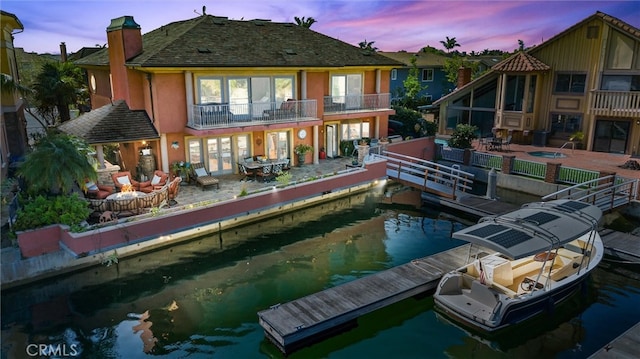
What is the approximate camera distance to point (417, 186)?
938 inches

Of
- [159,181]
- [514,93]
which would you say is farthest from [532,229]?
[514,93]

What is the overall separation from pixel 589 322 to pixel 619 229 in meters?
8.69

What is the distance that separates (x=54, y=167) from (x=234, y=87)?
10149 millimetres

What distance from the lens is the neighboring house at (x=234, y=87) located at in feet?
71.9

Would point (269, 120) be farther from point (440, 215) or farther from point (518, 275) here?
point (518, 275)

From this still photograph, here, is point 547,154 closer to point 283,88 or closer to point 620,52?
point 620,52

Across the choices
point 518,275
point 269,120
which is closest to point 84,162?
point 269,120

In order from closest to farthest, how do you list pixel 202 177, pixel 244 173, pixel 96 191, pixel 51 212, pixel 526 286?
1. pixel 526 286
2. pixel 51 212
3. pixel 96 191
4. pixel 202 177
5. pixel 244 173

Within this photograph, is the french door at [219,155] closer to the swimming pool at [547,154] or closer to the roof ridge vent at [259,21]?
the roof ridge vent at [259,21]

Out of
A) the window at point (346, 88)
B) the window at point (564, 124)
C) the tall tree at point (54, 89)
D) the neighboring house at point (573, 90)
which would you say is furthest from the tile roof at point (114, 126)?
the window at point (564, 124)

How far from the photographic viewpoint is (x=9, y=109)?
22.9 meters

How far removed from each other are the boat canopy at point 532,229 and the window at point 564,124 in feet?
52.2

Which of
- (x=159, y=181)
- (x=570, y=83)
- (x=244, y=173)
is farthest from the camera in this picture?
(x=570, y=83)

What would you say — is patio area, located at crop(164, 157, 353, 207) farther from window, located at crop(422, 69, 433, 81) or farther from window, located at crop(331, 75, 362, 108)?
window, located at crop(422, 69, 433, 81)
